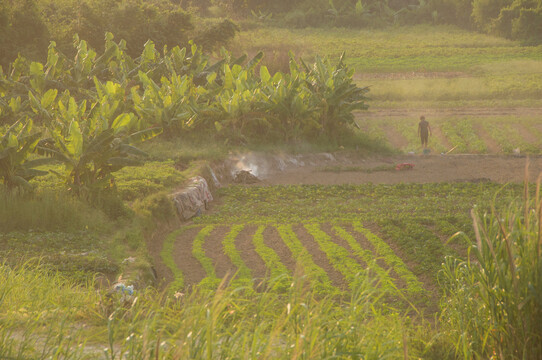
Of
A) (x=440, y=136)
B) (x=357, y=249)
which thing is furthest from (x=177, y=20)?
(x=357, y=249)

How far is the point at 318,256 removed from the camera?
38.0ft

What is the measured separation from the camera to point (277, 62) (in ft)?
121

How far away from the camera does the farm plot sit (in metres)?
10.4

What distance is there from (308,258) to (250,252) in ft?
3.84

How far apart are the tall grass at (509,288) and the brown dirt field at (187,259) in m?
5.37

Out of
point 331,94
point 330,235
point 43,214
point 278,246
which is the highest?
point 43,214

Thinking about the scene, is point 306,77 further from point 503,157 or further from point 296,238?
point 296,238

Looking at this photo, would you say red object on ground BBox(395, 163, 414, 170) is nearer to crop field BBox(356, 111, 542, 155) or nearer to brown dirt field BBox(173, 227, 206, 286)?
crop field BBox(356, 111, 542, 155)

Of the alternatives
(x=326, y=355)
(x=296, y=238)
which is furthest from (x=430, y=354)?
(x=296, y=238)

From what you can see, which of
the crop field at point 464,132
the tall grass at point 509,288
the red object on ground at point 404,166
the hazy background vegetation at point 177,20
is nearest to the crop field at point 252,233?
the tall grass at point 509,288

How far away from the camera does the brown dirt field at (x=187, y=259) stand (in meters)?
10.6

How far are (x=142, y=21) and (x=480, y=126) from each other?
1672cm

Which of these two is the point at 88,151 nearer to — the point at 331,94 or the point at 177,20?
the point at 331,94

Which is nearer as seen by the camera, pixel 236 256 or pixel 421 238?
pixel 236 256
